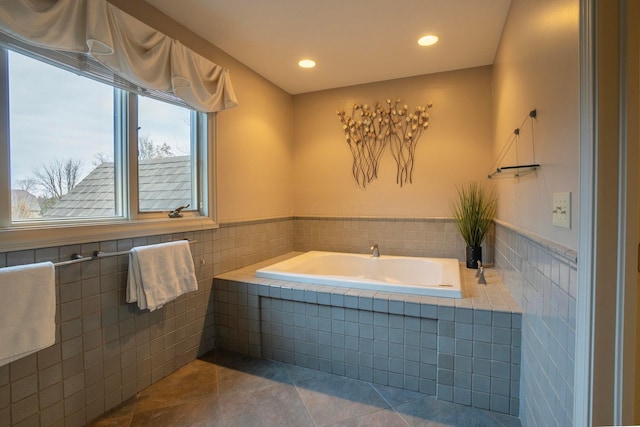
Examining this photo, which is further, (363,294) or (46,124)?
(363,294)

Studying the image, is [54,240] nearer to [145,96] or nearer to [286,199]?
[145,96]

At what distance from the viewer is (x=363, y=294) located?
2.01 metres

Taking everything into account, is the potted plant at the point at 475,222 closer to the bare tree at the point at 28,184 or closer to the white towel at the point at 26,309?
the white towel at the point at 26,309

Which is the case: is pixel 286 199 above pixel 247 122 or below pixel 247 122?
below

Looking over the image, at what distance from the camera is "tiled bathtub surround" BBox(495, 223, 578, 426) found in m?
1.01

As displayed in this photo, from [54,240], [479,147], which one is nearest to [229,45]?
[54,240]

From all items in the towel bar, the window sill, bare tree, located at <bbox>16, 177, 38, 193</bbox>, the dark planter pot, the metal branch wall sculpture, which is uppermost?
the metal branch wall sculpture

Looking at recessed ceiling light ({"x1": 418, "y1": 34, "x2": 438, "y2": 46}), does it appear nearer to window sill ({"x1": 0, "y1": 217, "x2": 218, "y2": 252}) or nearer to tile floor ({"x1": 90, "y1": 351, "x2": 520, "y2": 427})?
window sill ({"x1": 0, "y1": 217, "x2": 218, "y2": 252})

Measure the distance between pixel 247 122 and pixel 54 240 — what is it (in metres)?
1.75

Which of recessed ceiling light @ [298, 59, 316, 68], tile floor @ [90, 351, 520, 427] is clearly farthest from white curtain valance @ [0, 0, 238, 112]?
tile floor @ [90, 351, 520, 427]

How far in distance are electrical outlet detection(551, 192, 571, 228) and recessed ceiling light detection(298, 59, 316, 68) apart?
87.3 inches

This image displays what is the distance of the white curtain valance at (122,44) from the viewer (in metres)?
1.30

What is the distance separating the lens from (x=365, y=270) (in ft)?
10.3

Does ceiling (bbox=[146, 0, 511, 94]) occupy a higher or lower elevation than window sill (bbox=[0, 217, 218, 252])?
higher
